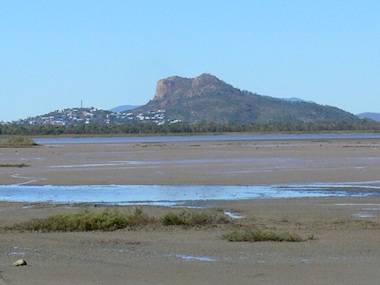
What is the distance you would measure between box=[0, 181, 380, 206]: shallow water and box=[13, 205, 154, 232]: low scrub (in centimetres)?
554

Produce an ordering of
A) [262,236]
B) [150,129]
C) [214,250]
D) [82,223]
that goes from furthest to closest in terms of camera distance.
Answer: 1. [150,129]
2. [82,223]
3. [262,236]
4. [214,250]

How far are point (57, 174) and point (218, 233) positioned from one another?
67.9 feet

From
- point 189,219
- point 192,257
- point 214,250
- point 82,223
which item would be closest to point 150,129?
point 189,219

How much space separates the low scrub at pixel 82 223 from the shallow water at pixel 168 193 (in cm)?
554

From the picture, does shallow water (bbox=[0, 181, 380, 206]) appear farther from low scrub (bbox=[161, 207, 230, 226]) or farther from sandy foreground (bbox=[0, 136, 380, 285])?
low scrub (bbox=[161, 207, 230, 226])

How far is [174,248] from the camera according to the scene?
45.6 feet

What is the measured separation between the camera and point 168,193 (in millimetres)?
25953

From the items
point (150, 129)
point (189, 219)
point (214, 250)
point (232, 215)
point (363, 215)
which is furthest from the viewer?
Result: point (150, 129)

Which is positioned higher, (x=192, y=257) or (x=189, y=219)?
(x=189, y=219)

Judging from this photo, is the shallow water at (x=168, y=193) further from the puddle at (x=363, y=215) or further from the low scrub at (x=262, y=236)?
the low scrub at (x=262, y=236)

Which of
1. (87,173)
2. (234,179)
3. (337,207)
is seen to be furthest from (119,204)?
(87,173)

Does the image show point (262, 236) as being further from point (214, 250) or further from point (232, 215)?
point (232, 215)

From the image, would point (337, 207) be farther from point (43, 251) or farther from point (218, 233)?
point (43, 251)

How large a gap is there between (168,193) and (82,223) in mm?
9556
